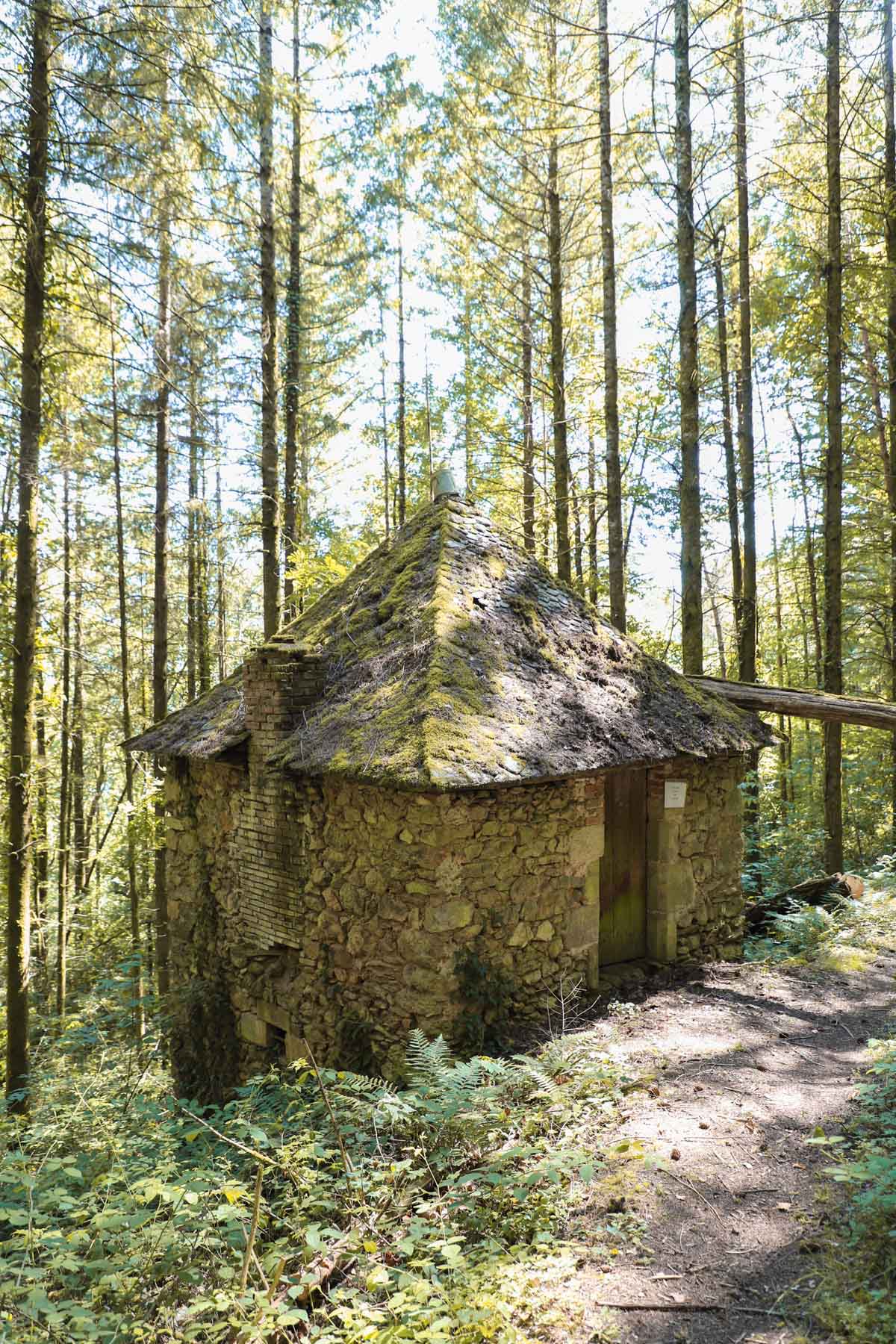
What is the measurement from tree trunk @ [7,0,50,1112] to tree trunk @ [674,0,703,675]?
23.1 feet

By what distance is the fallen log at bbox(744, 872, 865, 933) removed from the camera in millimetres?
9305

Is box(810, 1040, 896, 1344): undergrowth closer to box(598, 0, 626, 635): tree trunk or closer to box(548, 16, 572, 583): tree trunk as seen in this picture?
box(598, 0, 626, 635): tree trunk

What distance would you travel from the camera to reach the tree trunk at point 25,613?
22.2 feet

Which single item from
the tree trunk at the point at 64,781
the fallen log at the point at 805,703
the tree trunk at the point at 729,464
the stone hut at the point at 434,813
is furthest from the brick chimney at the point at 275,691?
the tree trunk at the point at 729,464

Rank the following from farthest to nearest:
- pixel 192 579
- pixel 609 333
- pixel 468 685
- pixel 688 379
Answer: pixel 192 579 → pixel 609 333 → pixel 688 379 → pixel 468 685

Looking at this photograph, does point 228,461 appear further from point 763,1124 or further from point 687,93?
point 763,1124

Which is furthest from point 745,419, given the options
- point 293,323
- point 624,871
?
point 624,871

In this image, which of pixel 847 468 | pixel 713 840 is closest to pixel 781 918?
pixel 713 840

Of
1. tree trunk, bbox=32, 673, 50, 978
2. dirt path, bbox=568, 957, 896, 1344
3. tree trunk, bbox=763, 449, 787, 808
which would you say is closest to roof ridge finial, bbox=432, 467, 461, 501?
dirt path, bbox=568, 957, 896, 1344

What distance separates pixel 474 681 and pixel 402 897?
159cm

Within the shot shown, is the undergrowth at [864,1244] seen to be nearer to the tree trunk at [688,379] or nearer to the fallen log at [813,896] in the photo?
the fallen log at [813,896]

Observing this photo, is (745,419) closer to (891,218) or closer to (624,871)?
(891,218)

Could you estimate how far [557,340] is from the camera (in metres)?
12.4

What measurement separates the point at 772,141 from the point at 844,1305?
1418 centimetres
